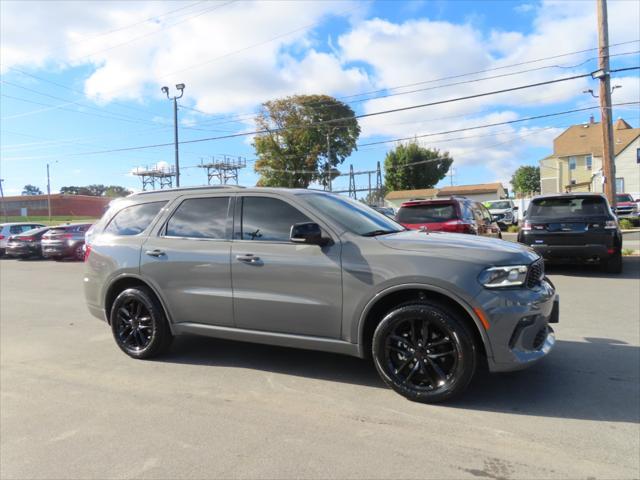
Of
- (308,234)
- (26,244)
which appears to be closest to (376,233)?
(308,234)

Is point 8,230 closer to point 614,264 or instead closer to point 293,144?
point 614,264

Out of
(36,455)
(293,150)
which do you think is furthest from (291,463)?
(293,150)

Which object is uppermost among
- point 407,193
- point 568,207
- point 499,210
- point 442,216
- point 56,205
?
point 56,205

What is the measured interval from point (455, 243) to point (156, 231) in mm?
3006

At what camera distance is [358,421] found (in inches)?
138

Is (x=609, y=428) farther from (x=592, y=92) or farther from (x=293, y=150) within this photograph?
(x=293, y=150)

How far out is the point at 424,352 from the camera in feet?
12.1

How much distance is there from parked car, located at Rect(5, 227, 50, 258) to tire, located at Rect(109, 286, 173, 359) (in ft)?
54.1

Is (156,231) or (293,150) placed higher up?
(293,150)

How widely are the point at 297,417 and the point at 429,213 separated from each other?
23.7 ft

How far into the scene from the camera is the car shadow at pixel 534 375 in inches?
143

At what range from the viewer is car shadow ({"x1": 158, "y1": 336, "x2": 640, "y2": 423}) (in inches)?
143

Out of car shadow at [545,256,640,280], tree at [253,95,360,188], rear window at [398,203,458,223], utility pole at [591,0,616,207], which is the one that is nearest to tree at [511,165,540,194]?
tree at [253,95,360,188]

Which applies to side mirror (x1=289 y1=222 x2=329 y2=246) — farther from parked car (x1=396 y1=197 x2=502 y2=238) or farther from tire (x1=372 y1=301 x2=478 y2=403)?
parked car (x1=396 y1=197 x2=502 y2=238)
